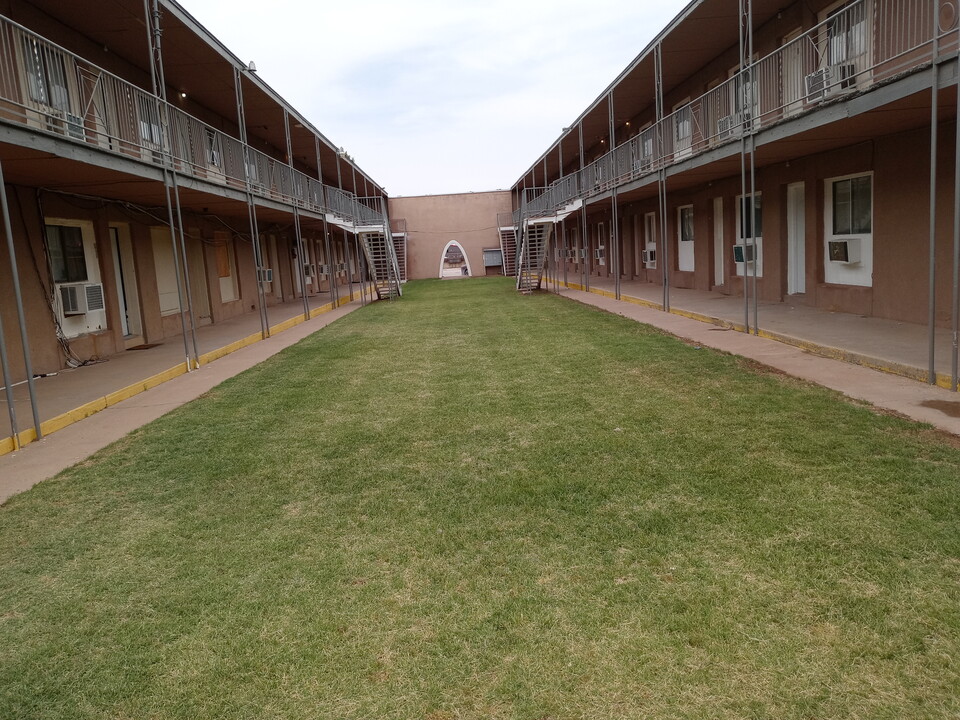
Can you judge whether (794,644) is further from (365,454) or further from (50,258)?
(50,258)

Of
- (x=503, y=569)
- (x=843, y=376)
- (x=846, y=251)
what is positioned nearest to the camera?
(x=503, y=569)

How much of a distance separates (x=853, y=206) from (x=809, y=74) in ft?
7.87

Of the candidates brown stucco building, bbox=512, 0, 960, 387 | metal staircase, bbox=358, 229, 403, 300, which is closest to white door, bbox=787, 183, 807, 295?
brown stucco building, bbox=512, 0, 960, 387

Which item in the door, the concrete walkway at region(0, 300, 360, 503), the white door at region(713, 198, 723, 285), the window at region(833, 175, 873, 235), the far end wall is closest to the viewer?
the concrete walkway at region(0, 300, 360, 503)

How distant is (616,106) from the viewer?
2336cm

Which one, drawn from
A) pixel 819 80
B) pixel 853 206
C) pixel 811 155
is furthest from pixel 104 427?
pixel 811 155

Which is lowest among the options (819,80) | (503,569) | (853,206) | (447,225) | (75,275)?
(503,569)

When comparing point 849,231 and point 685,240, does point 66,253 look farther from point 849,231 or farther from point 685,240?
point 685,240

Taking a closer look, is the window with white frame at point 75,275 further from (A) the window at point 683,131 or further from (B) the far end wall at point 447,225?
(B) the far end wall at point 447,225

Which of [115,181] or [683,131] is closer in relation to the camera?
[115,181]

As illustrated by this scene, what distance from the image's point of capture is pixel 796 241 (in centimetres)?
1484

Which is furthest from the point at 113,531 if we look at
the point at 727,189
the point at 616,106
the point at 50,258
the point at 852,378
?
the point at 616,106

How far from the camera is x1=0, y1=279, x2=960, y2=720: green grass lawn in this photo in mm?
2775

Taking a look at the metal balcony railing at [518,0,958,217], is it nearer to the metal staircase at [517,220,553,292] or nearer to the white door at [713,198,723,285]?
the metal staircase at [517,220,553,292]
